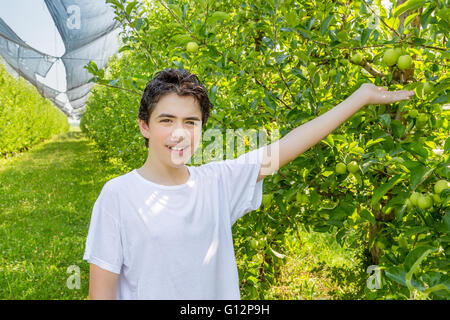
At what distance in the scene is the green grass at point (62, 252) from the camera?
9.45 ft

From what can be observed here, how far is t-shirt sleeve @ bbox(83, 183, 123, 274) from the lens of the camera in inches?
40.3

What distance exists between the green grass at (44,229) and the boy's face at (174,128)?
2399 mm

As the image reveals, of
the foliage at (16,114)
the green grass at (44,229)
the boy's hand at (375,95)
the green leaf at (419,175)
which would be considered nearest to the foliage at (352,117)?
the green leaf at (419,175)

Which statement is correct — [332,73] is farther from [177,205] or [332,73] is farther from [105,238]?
[105,238]

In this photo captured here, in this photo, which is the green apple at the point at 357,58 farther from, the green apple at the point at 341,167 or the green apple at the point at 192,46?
the green apple at the point at 192,46

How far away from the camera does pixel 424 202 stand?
1100 millimetres

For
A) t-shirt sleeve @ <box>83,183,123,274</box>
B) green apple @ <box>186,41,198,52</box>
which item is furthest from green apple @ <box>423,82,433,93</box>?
t-shirt sleeve @ <box>83,183,123,274</box>

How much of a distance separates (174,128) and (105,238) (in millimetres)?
336

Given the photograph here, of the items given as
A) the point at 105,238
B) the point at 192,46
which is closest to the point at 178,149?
the point at 105,238

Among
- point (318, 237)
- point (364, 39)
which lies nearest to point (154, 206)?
point (364, 39)

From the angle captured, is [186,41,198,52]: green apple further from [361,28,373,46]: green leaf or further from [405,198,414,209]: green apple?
[405,198,414,209]: green apple

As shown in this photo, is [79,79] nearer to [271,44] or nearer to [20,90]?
[20,90]

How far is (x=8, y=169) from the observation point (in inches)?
357

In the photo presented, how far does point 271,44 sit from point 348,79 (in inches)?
13.9
